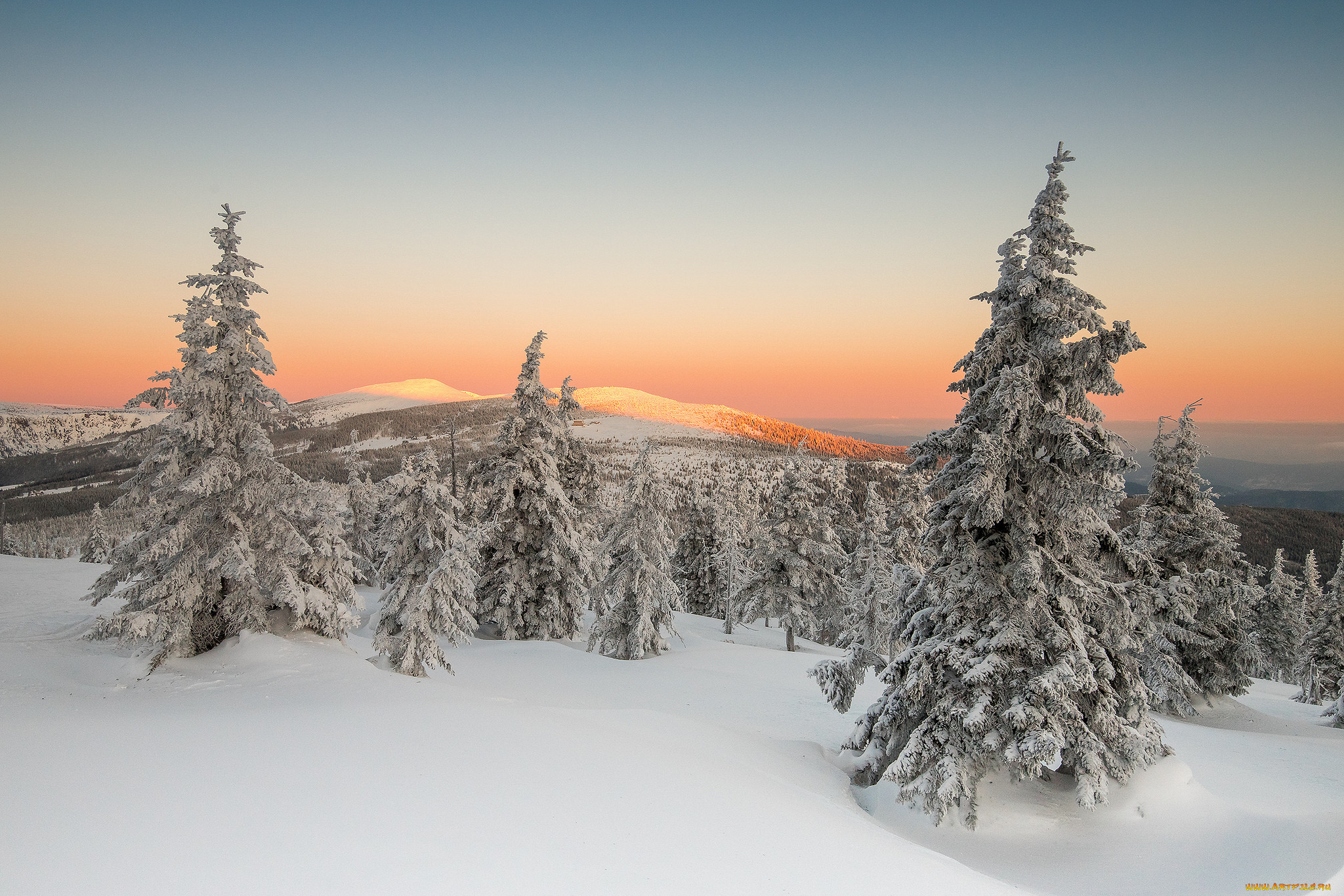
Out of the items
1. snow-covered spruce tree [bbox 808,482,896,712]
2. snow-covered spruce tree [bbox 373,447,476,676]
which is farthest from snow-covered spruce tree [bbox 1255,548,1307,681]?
snow-covered spruce tree [bbox 373,447,476,676]

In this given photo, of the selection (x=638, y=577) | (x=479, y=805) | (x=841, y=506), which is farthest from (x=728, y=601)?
(x=479, y=805)

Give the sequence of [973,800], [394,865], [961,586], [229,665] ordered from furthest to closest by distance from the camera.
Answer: [229,665] < [961,586] < [973,800] < [394,865]

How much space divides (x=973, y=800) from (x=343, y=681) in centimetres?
1217

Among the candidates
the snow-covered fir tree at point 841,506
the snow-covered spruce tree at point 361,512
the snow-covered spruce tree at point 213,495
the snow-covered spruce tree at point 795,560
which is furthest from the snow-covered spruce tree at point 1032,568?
the snow-covered spruce tree at point 361,512

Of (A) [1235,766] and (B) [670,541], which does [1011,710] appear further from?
(B) [670,541]

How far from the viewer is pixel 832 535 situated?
36.6m

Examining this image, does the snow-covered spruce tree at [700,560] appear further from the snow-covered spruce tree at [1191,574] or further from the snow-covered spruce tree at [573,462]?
the snow-covered spruce tree at [1191,574]

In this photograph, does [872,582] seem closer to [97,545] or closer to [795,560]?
[795,560]

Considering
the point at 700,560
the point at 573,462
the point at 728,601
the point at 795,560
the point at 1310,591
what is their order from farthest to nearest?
the point at 700,560, the point at 1310,591, the point at 728,601, the point at 795,560, the point at 573,462

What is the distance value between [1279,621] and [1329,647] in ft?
59.3

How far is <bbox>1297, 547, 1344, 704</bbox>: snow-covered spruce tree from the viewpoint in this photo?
1347 inches

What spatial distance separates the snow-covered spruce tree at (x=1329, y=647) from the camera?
Answer: 112 feet

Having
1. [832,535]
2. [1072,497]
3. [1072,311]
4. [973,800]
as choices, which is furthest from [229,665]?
[832,535]

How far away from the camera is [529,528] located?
26656 mm
